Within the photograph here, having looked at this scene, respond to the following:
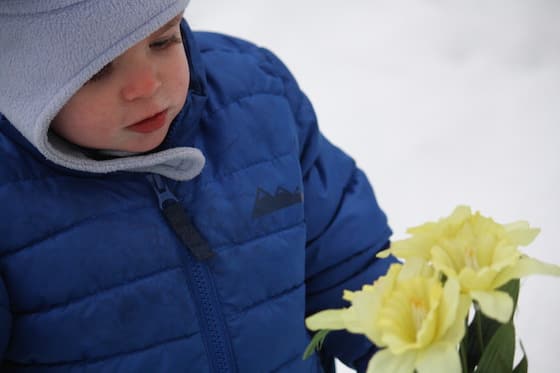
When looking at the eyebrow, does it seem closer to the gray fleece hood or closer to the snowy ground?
the gray fleece hood

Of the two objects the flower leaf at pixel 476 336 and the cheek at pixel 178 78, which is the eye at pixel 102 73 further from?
the flower leaf at pixel 476 336

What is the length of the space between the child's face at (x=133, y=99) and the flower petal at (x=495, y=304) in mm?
369

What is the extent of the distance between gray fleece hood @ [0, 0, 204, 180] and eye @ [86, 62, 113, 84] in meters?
0.03

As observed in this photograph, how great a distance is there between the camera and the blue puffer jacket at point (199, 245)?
0.72m

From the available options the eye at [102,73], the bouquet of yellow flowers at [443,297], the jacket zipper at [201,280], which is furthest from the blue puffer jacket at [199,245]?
the bouquet of yellow flowers at [443,297]

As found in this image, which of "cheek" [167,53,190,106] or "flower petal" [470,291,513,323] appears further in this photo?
"cheek" [167,53,190,106]

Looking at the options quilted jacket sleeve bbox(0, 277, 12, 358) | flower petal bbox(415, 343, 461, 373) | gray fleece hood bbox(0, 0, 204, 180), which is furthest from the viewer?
quilted jacket sleeve bbox(0, 277, 12, 358)

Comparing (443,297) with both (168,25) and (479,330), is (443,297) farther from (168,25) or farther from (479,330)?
(168,25)

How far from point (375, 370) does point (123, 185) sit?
421mm

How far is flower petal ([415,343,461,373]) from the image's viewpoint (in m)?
0.36

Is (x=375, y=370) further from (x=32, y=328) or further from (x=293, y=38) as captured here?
(x=293, y=38)

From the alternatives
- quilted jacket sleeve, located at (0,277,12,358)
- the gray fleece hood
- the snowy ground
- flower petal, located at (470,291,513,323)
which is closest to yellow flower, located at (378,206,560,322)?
flower petal, located at (470,291,513,323)

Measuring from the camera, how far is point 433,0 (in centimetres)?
209

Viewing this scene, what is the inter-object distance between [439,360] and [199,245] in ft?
1.37
